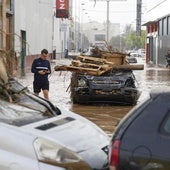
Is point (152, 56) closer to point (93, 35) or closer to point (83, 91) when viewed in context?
point (83, 91)

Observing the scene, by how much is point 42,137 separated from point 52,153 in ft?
0.72

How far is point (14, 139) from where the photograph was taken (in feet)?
15.4

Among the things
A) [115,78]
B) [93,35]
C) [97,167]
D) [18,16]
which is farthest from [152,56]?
[93,35]

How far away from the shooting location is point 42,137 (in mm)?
4852

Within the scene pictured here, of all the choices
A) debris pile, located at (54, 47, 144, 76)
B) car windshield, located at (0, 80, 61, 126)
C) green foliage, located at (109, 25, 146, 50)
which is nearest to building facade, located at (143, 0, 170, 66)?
debris pile, located at (54, 47, 144, 76)

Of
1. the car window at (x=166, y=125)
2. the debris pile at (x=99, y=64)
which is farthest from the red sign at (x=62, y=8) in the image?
the car window at (x=166, y=125)

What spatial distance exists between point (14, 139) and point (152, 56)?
55.3 m

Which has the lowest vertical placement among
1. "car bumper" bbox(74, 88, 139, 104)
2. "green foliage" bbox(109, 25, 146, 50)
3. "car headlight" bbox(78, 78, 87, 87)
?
"car bumper" bbox(74, 88, 139, 104)

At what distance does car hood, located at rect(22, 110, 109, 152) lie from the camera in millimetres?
5047

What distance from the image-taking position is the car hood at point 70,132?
16.6ft

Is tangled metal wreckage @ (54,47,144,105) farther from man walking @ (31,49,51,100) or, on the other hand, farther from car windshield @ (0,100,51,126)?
car windshield @ (0,100,51,126)

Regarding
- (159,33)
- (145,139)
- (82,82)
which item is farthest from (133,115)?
(159,33)

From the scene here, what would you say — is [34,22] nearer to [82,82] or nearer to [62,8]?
[62,8]

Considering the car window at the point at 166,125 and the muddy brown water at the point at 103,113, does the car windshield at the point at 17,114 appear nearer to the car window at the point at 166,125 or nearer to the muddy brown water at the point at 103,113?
the car window at the point at 166,125
